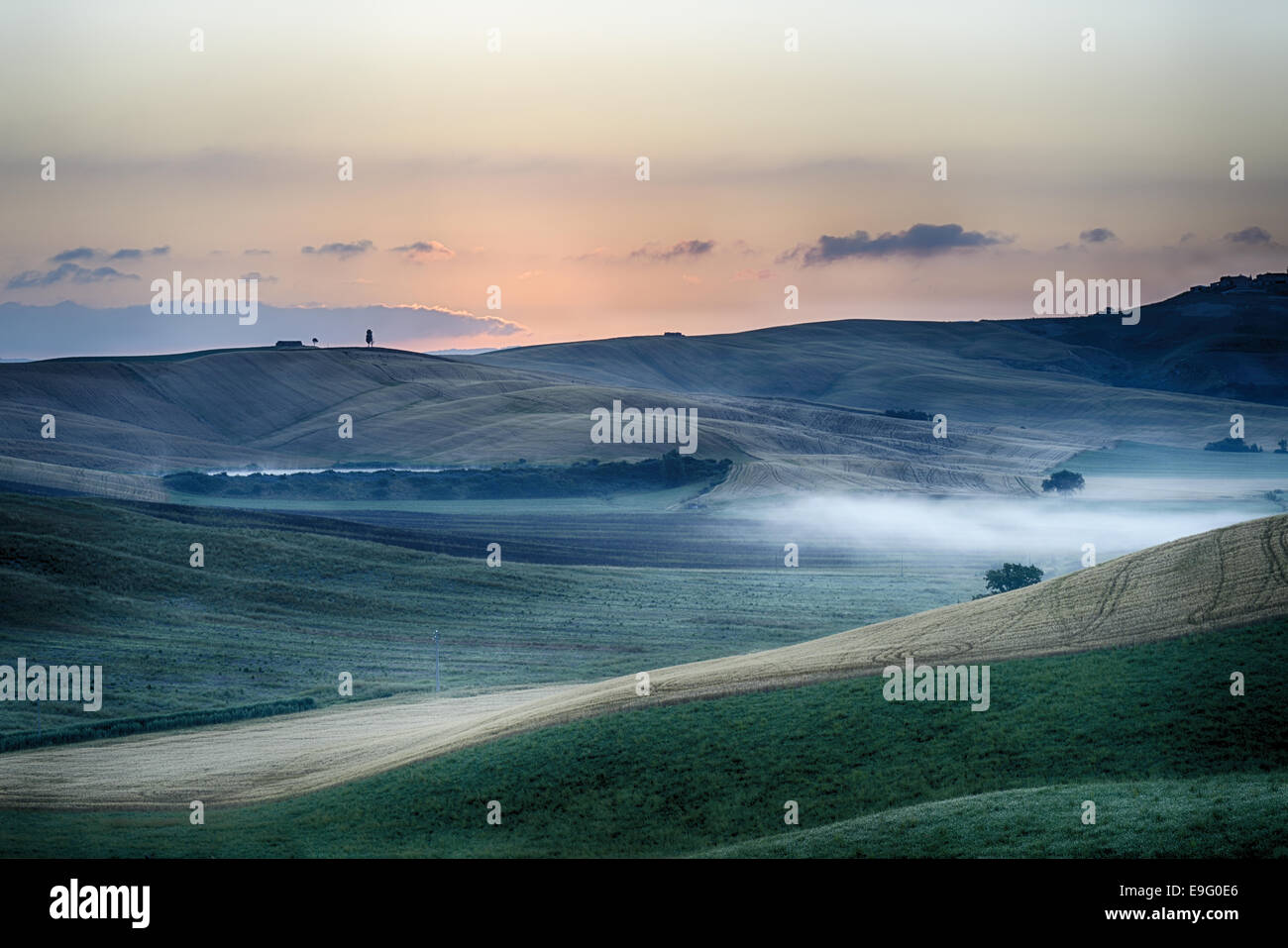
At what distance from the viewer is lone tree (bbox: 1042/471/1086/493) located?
144975mm

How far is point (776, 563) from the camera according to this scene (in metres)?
100

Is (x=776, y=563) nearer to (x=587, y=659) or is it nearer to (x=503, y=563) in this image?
(x=503, y=563)

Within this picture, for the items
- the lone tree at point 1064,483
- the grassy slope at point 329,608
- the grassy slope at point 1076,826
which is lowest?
the grassy slope at point 1076,826

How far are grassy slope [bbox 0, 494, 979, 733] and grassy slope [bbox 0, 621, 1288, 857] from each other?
23.3 m

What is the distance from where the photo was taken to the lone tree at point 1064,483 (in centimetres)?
14498

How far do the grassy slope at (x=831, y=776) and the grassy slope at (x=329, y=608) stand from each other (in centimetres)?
2326

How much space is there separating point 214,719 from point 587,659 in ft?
64.2

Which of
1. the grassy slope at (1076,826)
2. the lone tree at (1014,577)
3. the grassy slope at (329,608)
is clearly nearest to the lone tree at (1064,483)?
the grassy slope at (329,608)

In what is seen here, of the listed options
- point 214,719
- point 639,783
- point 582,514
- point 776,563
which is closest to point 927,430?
point 582,514

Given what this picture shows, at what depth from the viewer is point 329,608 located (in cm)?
7506

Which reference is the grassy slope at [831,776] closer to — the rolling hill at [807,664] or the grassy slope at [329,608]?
the rolling hill at [807,664]

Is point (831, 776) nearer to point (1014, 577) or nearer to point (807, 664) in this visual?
point (807, 664)

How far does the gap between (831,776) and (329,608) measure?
53637mm
